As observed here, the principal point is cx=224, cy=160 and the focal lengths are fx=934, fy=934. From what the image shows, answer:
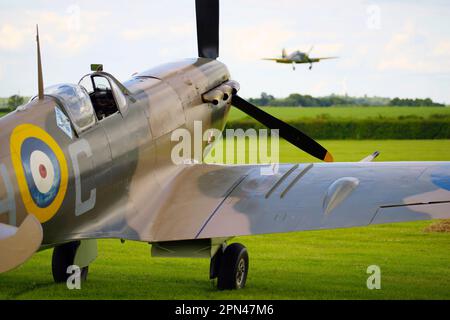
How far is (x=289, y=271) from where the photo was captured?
1212 centimetres

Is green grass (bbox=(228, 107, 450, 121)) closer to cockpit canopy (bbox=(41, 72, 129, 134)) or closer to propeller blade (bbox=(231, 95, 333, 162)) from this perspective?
propeller blade (bbox=(231, 95, 333, 162))

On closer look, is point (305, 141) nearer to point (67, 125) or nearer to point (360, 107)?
point (67, 125)

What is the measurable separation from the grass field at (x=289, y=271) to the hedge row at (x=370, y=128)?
43.6 m

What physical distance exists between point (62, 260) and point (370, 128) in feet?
172

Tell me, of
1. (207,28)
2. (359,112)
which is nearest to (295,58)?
(359,112)

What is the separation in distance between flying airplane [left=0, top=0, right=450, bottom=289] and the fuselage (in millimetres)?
13

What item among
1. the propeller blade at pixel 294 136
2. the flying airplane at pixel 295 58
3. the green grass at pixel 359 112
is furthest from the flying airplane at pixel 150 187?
the flying airplane at pixel 295 58

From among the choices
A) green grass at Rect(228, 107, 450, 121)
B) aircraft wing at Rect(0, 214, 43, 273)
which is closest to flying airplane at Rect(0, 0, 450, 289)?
aircraft wing at Rect(0, 214, 43, 273)

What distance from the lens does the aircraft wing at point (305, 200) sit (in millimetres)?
9422

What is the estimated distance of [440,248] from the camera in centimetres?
1462

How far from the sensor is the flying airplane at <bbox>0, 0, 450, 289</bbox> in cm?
868

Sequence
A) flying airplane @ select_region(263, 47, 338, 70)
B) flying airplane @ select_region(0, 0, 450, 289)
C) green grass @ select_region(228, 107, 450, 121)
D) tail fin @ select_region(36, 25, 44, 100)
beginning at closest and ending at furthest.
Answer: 1. flying airplane @ select_region(0, 0, 450, 289)
2. tail fin @ select_region(36, 25, 44, 100)
3. green grass @ select_region(228, 107, 450, 121)
4. flying airplane @ select_region(263, 47, 338, 70)

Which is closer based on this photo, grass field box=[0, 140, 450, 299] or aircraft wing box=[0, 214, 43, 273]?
aircraft wing box=[0, 214, 43, 273]

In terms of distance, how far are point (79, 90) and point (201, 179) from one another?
6.16 ft
